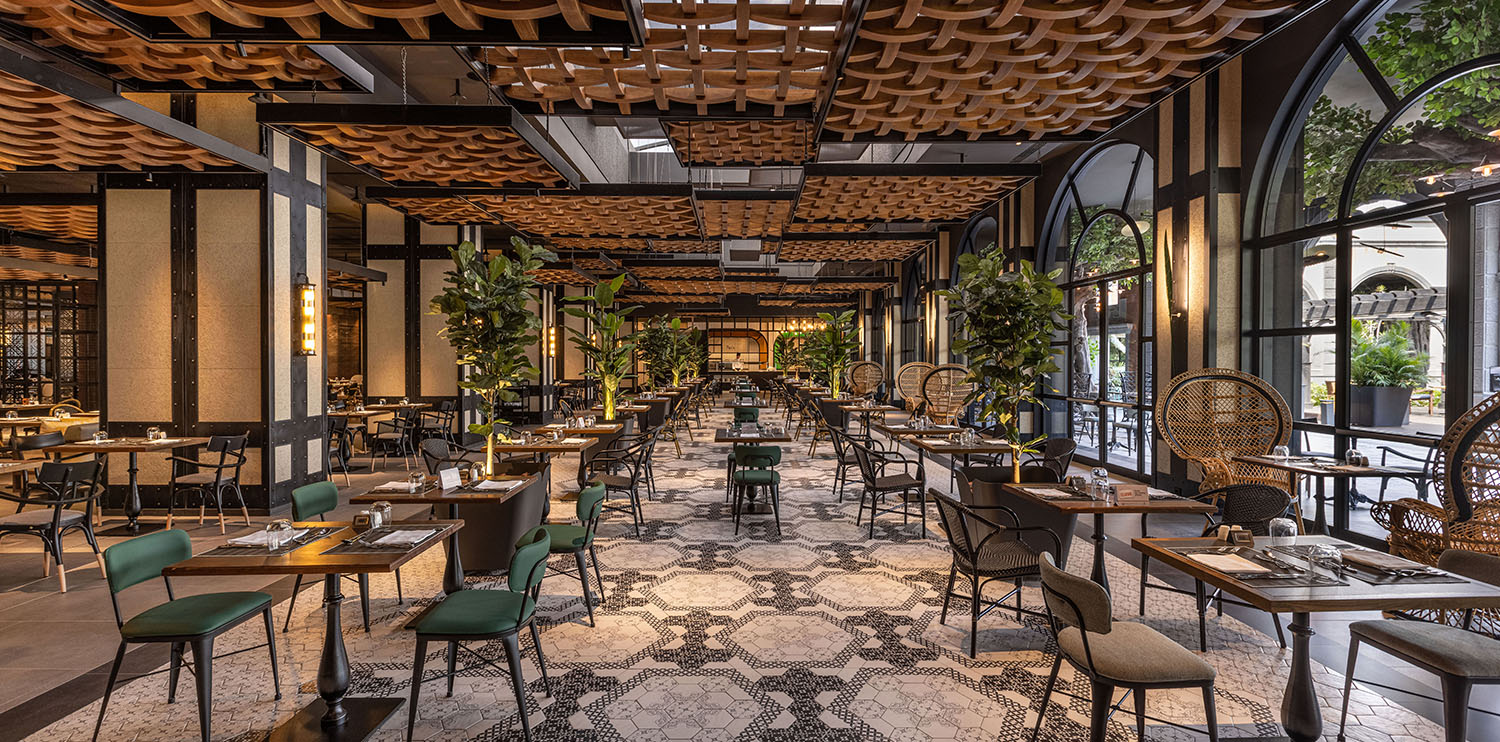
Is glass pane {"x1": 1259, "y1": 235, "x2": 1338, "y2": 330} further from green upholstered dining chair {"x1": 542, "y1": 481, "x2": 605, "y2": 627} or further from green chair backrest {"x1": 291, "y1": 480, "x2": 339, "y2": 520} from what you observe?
green chair backrest {"x1": 291, "y1": 480, "x2": 339, "y2": 520}

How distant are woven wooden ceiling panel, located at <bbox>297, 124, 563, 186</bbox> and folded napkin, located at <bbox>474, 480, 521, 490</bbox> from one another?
2.84 meters

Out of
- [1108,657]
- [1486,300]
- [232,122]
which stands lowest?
[1108,657]

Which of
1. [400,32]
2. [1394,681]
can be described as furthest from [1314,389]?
[400,32]

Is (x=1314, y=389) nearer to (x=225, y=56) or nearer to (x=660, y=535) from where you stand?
(x=660, y=535)

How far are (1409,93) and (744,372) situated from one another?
27047 millimetres

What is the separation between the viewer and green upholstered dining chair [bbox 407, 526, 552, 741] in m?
2.66

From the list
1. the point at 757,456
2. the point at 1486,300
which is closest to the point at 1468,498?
the point at 1486,300

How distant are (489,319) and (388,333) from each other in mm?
8094

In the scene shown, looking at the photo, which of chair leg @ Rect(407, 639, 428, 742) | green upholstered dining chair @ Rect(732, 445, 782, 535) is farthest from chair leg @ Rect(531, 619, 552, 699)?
green upholstered dining chair @ Rect(732, 445, 782, 535)

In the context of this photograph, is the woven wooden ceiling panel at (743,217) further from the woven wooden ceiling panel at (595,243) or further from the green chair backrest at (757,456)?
the green chair backrest at (757,456)

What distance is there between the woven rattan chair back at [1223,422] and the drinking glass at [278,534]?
5852 mm

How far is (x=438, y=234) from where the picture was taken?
1160 cm

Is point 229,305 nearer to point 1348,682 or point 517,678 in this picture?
point 517,678

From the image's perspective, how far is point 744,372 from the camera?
103 feet
